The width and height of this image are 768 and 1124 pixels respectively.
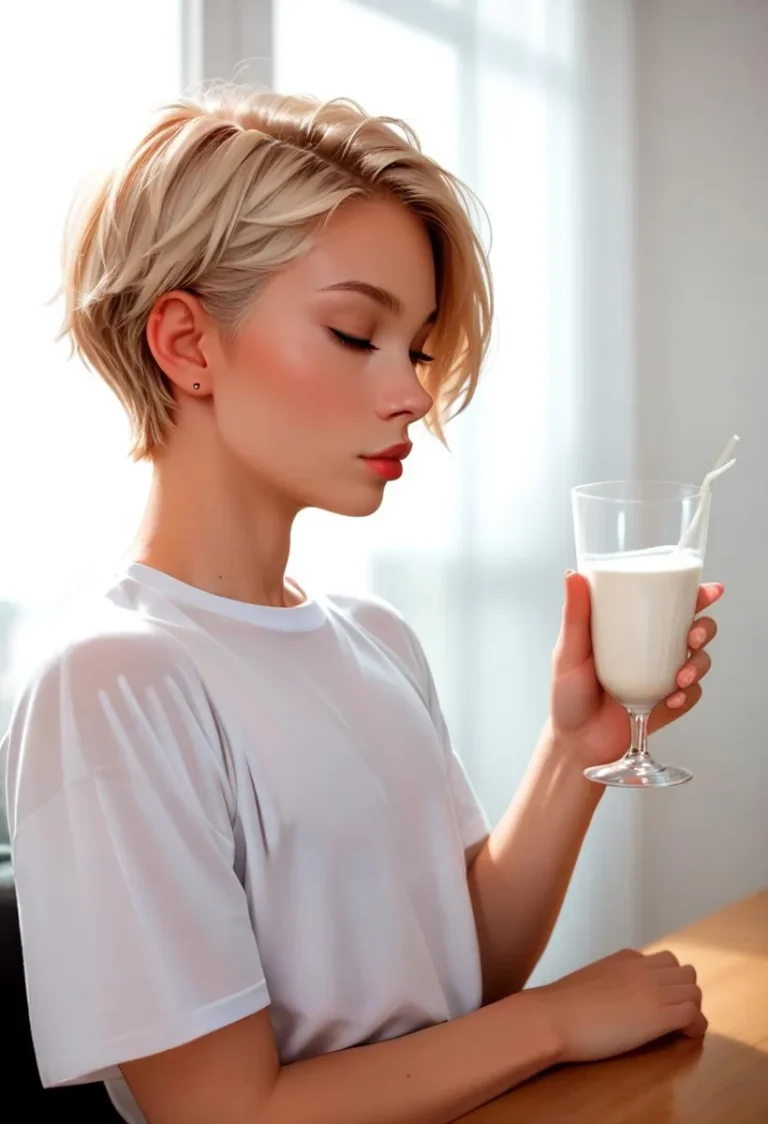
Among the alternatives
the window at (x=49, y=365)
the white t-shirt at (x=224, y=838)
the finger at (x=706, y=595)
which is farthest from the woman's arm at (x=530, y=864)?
the window at (x=49, y=365)

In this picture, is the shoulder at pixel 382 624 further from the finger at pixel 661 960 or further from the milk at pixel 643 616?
the finger at pixel 661 960

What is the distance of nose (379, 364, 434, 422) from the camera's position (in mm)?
1195

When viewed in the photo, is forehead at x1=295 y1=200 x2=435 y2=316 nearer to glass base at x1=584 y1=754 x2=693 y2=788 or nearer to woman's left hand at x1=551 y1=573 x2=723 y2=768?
woman's left hand at x1=551 y1=573 x2=723 y2=768

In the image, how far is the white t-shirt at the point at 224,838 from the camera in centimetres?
98

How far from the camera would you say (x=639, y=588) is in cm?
125

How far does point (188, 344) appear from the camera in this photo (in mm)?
1214

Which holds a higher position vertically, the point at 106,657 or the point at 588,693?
the point at 106,657

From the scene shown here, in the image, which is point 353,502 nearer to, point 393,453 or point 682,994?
point 393,453

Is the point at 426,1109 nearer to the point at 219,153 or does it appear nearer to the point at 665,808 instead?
the point at 219,153

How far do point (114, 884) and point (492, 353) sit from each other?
6.70 feet

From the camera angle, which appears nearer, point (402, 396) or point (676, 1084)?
point (676, 1084)

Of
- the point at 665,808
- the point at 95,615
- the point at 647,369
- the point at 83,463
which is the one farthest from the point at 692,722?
the point at 95,615

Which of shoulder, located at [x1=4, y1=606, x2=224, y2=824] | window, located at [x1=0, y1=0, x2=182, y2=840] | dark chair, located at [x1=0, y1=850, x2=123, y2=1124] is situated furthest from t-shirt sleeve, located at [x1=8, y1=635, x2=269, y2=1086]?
window, located at [x1=0, y1=0, x2=182, y2=840]

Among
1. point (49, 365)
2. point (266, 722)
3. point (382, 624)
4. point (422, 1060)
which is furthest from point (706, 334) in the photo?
point (422, 1060)
